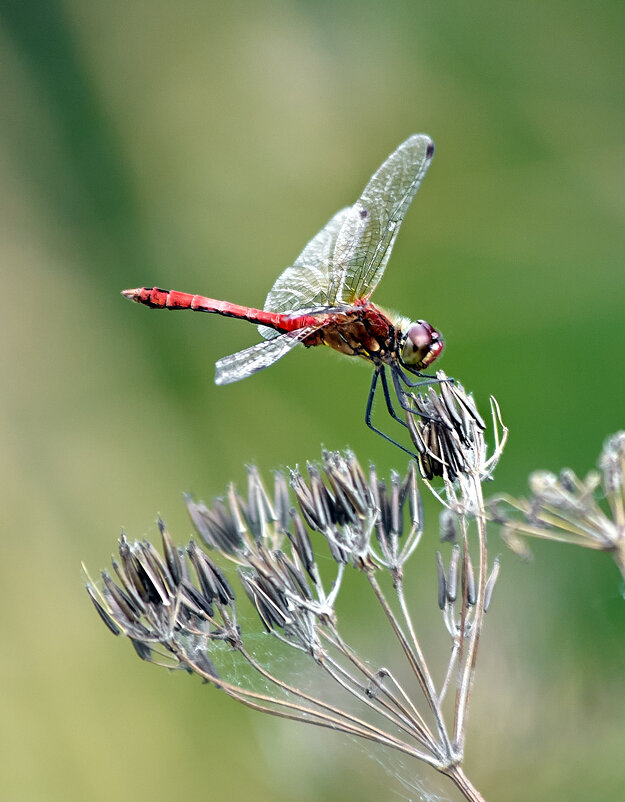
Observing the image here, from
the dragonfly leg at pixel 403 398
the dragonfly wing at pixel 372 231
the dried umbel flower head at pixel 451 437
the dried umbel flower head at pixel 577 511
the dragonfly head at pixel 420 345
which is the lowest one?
the dried umbel flower head at pixel 577 511

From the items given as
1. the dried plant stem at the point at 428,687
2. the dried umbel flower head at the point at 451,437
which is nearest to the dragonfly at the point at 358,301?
the dried umbel flower head at the point at 451,437

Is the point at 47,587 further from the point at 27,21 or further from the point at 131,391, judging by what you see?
the point at 27,21

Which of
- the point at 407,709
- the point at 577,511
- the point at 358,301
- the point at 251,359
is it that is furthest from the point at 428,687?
the point at 358,301

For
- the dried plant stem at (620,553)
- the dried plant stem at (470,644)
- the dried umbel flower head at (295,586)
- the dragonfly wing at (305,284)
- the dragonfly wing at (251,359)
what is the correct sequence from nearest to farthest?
the dried plant stem at (620,553), the dried plant stem at (470,644), the dried umbel flower head at (295,586), the dragonfly wing at (251,359), the dragonfly wing at (305,284)

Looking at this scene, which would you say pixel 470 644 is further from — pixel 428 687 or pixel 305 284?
pixel 305 284

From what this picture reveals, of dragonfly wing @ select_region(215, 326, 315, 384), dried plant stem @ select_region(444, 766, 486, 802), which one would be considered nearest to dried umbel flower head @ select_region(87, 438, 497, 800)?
dried plant stem @ select_region(444, 766, 486, 802)

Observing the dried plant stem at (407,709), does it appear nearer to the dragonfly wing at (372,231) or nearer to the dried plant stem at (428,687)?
the dried plant stem at (428,687)

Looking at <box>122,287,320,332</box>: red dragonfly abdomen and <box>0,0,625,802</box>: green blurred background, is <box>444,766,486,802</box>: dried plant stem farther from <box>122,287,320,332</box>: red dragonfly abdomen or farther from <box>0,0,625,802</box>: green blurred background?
Result: <box>122,287,320,332</box>: red dragonfly abdomen
